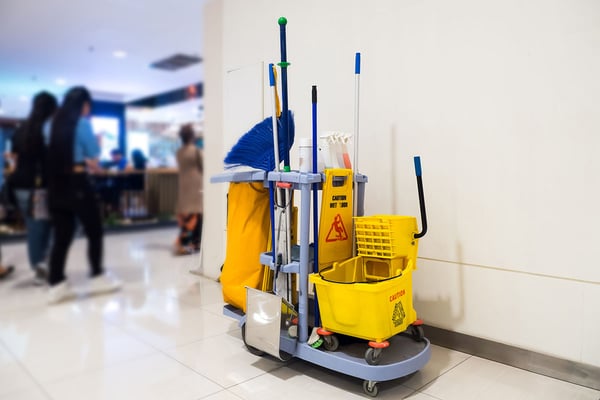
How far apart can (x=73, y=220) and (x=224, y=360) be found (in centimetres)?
125

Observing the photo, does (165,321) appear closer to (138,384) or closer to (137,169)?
(138,384)

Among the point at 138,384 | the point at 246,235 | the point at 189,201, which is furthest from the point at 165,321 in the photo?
the point at 189,201

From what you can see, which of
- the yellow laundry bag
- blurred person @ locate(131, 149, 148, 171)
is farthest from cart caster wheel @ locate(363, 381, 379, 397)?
blurred person @ locate(131, 149, 148, 171)

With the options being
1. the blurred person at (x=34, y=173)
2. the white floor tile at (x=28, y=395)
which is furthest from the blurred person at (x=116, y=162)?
the white floor tile at (x=28, y=395)

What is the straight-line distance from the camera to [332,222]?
1605mm

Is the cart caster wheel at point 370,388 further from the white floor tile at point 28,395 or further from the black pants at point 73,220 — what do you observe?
the black pants at point 73,220

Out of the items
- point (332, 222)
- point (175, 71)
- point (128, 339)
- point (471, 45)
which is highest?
point (175, 71)

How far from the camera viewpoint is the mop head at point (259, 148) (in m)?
1.68

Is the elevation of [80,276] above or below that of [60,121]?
below

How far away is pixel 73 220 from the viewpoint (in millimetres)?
2213

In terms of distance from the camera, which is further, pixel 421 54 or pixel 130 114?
pixel 130 114

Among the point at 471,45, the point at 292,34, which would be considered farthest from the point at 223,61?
the point at 471,45

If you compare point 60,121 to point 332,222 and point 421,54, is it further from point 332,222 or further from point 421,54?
point 421,54

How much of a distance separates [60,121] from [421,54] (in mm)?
1824
